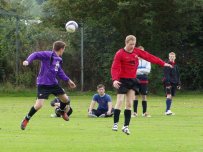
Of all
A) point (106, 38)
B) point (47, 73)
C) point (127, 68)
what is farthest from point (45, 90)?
point (106, 38)

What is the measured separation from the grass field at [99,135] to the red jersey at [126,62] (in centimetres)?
133

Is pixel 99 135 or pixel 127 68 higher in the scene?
pixel 127 68

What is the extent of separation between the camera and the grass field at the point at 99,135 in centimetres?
1218

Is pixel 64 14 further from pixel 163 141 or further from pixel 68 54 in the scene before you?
pixel 163 141

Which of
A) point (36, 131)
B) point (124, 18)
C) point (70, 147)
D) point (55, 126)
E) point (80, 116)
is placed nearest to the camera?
point (70, 147)

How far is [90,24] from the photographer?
38.1m

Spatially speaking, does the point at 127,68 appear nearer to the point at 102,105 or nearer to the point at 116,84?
the point at 116,84

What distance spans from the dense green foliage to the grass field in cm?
1585

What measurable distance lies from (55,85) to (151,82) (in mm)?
21255

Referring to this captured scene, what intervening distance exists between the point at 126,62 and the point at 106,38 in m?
23.6

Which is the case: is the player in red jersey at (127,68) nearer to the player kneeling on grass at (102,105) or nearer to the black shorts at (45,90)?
the black shorts at (45,90)

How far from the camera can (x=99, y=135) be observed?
47.6 feet

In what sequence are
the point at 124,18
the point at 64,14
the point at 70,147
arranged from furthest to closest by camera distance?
1. the point at 64,14
2. the point at 124,18
3. the point at 70,147

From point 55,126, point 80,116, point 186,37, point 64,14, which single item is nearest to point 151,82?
point 186,37
